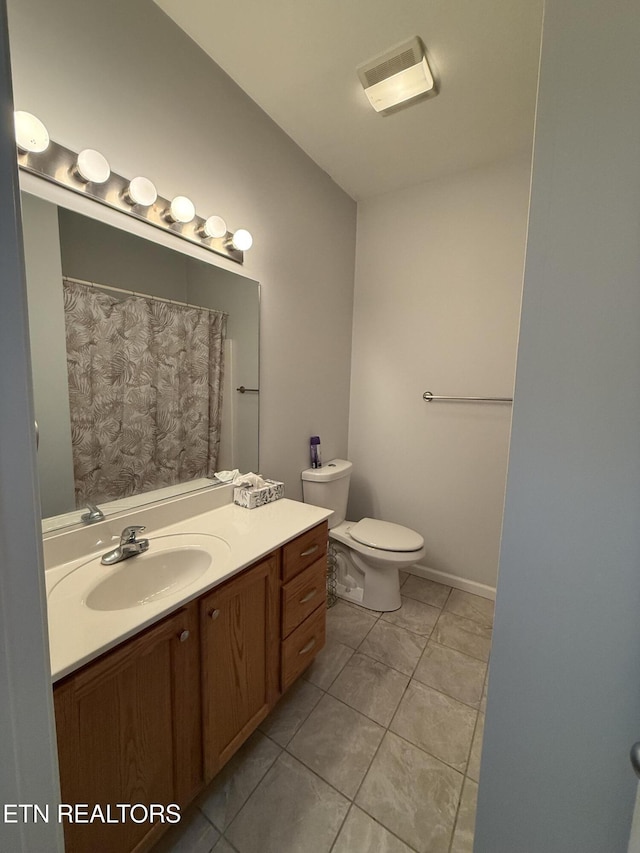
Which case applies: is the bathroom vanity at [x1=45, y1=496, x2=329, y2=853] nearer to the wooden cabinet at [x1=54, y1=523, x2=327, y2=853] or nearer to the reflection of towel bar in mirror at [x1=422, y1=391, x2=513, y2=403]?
the wooden cabinet at [x1=54, y1=523, x2=327, y2=853]

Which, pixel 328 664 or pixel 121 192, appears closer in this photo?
pixel 121 192

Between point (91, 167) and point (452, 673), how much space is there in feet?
8.00

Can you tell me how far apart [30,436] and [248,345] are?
131 centimetres

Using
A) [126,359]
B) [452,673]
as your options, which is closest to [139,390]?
[126,359]

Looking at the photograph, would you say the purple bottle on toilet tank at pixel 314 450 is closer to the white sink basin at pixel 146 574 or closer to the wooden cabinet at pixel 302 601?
the wooden cabinet at pixel 302 601

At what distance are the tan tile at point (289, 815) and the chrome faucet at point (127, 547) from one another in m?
0.88

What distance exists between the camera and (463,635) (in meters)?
1.85

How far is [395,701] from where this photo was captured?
1.45m

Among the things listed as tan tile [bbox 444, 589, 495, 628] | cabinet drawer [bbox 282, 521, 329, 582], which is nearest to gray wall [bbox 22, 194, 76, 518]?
cabinet drawer [bbox 282, 521, 329, 582]

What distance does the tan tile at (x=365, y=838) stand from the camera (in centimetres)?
98

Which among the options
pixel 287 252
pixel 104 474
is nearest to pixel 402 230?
pixel 287 252

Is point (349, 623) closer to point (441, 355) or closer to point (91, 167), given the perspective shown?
point (441, 355)

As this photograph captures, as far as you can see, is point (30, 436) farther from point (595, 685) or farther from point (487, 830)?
point (487, 830)

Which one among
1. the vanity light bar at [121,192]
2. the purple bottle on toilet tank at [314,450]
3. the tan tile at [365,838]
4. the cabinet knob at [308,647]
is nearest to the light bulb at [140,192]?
the vanity light bar at [121,192]
